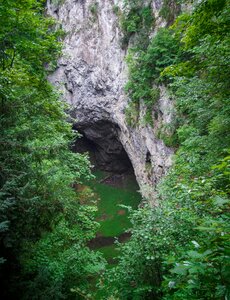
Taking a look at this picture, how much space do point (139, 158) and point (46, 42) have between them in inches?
429

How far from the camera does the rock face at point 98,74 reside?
18.3 meters

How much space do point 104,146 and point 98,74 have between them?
7.52 meters

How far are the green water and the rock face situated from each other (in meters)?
4.31

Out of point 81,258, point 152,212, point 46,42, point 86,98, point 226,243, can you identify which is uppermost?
point 86,98

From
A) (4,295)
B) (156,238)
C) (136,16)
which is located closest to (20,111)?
(4,295)

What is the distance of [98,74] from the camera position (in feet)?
66.1

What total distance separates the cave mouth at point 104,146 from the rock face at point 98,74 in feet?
0.38

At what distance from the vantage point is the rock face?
18.3 m

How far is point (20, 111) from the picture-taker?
4879 millimetres

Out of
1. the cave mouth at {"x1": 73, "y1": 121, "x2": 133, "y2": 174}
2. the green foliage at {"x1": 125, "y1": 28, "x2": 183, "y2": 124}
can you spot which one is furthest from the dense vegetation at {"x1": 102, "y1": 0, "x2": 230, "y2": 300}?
the cave mouth at {"x1": 73, "y1": 121, "x2": 133, "y2": 174}

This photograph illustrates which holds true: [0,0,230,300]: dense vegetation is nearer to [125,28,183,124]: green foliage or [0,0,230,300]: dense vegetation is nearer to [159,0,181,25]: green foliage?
[125,28,183,124]: green foliage

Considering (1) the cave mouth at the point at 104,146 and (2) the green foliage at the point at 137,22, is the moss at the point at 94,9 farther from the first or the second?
(1) the cave mouth at the point at 104,146

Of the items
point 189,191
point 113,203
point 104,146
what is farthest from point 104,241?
point 189,191

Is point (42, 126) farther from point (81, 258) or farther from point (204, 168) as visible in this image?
point (204, 168)
